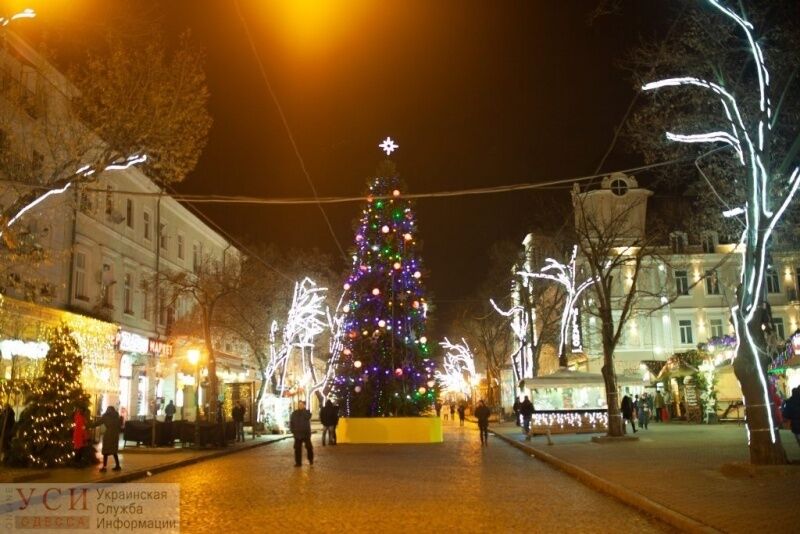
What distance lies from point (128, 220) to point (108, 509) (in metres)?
27.8

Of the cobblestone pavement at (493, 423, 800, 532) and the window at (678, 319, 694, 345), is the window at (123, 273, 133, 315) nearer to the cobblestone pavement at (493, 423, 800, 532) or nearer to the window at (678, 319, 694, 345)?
the cobblestone pavement at (493, 423, 800, 532)

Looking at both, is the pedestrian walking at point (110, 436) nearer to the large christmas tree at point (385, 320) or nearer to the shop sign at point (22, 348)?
the shop sign at point (22, 348)

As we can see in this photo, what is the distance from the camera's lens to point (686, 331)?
59.8 meters

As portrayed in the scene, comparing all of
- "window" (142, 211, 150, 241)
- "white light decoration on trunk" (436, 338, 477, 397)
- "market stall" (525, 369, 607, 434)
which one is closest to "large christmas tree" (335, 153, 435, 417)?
"market stall" (525, 369, 607, 434)

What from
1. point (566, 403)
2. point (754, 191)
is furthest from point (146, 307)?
point (754, 191)

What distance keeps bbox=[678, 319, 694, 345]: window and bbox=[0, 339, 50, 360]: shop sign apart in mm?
46652

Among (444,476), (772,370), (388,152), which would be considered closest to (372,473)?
(444,476)

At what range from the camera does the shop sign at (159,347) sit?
39697mm

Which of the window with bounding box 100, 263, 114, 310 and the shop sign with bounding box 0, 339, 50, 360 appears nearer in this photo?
the shop sign with bounding box 0, 339, 50, 360

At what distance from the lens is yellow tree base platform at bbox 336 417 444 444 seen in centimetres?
3195

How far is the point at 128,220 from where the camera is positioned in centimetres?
3834

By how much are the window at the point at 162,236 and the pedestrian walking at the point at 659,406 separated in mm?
30553

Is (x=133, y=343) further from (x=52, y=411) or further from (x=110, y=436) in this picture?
(x=110, y=436)

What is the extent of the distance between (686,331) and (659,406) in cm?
1227
